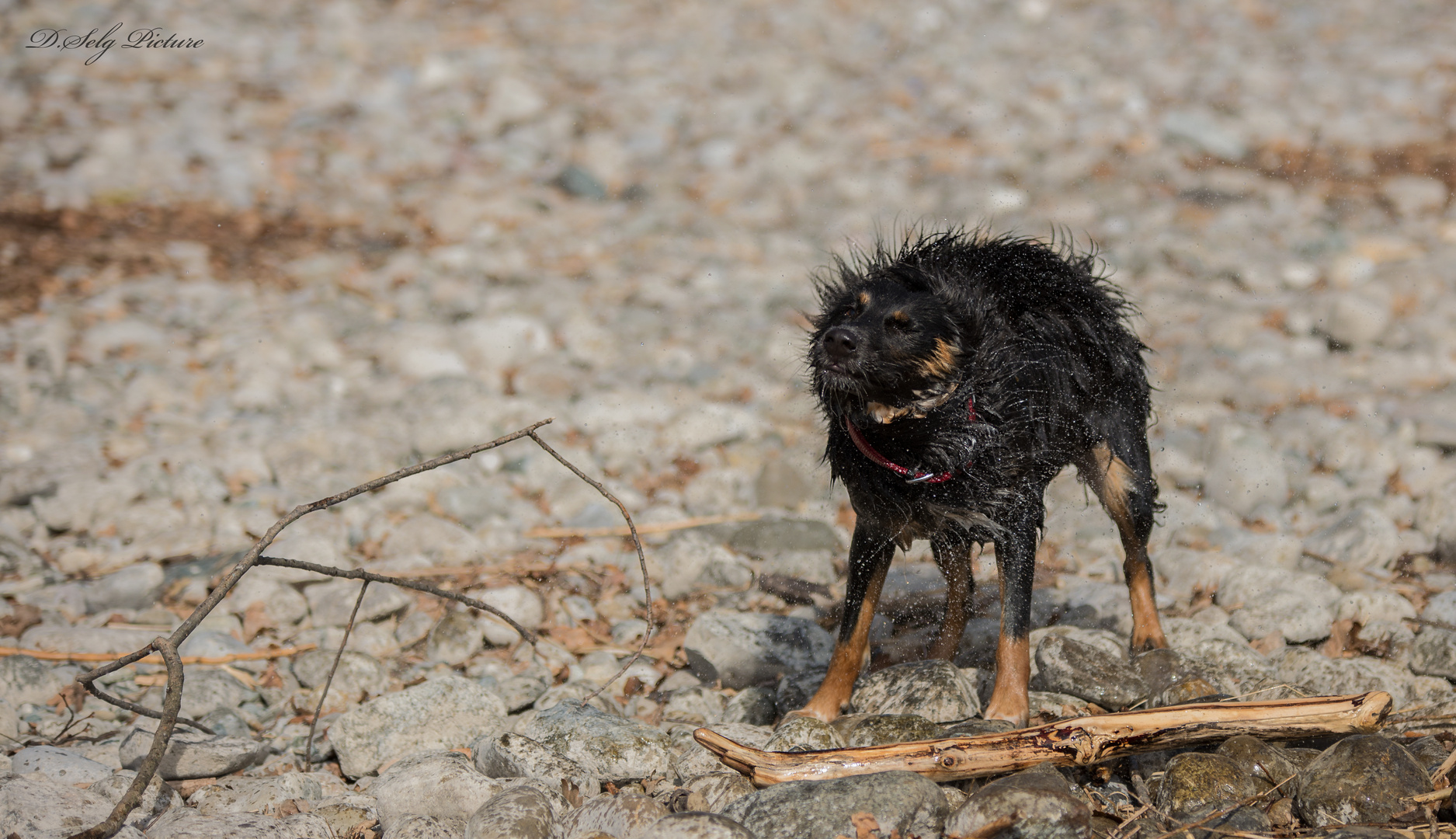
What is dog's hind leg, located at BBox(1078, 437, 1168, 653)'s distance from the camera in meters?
4.04

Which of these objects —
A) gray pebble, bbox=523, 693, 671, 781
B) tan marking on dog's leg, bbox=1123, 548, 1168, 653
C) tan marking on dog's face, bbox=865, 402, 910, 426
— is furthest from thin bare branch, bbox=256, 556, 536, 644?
tan marking on dog's leg, bbox=1123, 548, 1168, 653

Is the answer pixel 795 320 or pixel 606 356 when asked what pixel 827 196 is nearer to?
pixel 795 320

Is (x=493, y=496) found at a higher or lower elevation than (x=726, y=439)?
lower

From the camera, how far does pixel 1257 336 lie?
7.10m

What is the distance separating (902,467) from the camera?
10.9 ft

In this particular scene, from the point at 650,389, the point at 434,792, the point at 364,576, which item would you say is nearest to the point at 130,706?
the point at 364,576

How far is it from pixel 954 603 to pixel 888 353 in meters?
1.45

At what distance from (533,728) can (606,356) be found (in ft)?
12.8

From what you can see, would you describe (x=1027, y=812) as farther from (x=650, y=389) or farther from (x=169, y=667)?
(x=650, y=389)

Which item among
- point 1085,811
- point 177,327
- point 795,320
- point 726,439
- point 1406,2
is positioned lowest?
point 1085,811

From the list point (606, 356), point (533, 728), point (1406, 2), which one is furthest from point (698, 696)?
point (1406, 2)

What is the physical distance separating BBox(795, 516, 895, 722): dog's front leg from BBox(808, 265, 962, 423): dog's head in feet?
1.99

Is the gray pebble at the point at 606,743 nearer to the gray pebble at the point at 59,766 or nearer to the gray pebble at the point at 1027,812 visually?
the gray pebble at the point at 1027,812

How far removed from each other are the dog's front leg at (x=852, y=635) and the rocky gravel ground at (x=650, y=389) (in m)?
0.14
